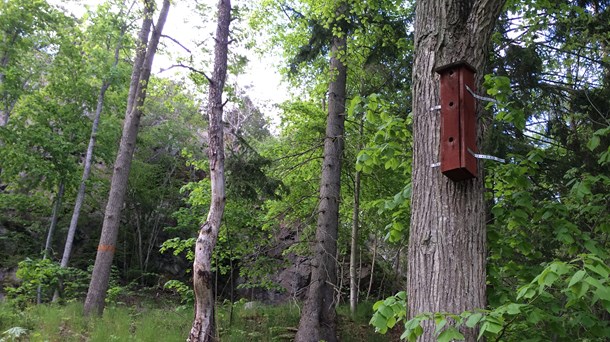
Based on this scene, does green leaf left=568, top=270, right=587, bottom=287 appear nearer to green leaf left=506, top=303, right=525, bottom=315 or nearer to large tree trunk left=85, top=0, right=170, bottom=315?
green leaf left=506, top=303, right=525, bottom=315

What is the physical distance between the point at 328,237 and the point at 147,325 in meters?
3.82

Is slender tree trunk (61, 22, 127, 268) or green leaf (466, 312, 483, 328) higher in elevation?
slender tree trunk (61, 22, 127, 268)

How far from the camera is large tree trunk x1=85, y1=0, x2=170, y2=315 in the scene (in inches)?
393

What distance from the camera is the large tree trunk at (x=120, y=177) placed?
998cm

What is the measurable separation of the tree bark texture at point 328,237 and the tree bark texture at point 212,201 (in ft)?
6.65

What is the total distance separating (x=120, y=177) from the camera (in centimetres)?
1066

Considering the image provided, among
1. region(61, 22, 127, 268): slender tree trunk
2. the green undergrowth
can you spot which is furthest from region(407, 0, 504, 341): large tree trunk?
region(61, 22, 127, 268): slender tree trunk

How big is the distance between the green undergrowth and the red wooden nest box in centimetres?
702

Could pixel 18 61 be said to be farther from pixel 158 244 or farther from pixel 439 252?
pixel 439 252

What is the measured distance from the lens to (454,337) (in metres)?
2.30

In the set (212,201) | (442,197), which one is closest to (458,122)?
(442,197)

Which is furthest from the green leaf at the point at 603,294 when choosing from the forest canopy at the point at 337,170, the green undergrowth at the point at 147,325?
the green undergrowth at the point at 147,325

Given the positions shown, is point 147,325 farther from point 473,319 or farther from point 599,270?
point 599,270

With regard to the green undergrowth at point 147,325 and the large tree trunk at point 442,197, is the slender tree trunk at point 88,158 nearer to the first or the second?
the green undergrowth at point 147,325
